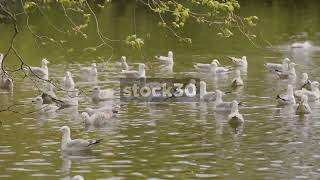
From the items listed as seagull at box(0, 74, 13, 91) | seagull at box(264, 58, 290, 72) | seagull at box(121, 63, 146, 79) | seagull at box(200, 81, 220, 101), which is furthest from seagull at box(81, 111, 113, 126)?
seagull at box(264, 58, 290, 72)

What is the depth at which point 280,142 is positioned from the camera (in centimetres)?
2045

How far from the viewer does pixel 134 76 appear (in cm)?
3247

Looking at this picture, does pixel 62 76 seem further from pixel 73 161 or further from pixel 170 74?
pixel 73 161

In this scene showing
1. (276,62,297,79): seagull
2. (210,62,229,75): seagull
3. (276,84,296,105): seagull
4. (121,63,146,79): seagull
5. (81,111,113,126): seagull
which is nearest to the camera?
(81,111,113,126): seagull

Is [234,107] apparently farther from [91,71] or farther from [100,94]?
[91,71]

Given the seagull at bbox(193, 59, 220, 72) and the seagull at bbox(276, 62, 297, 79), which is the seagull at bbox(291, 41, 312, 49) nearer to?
the seagull at bbox(276, 62, 297, 79)

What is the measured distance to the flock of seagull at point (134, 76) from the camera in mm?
23141

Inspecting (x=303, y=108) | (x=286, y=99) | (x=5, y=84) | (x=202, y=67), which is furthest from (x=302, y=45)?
(x=5, y=84)

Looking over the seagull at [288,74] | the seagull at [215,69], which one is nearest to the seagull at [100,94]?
the seagull at [215,69]

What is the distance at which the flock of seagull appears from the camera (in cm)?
2314

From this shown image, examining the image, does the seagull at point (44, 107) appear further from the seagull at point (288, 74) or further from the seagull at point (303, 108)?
the seagull at point (288, 74)

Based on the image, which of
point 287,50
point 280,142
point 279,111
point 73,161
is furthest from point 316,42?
point 73,161

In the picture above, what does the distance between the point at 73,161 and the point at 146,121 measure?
201 inches

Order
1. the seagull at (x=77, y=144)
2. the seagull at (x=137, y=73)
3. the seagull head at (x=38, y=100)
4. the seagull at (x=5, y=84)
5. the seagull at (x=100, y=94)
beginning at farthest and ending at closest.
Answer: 1. the seagull at (x=137, y=73)
2. the seagull at (x=5, y=84)
3. the seagull at (x=100, y=94)
4. the seagull head at (x=38, y=100)
5. the seagull at (x=77, y=144)
